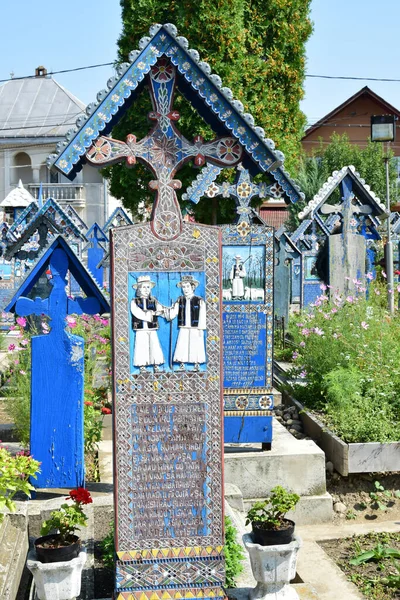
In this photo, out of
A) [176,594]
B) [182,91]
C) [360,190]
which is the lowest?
[176,594]

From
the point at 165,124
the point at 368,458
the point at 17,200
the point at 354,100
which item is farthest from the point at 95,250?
the point at 354,100

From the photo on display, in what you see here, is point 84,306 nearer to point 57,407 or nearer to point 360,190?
point 57,407

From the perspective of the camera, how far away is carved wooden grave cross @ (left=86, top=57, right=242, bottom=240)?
200 inches

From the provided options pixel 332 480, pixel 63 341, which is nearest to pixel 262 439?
pixel 332 480

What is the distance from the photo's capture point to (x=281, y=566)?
497 centimetres

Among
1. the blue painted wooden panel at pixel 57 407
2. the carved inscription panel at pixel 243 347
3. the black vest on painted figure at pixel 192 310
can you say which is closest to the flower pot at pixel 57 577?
the black vest on painted figure at pixel 192 310

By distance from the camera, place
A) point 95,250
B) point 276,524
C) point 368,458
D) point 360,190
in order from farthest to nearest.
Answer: point 95,250
point 360,190
point 368,458
point 276,524

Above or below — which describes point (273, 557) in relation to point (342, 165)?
below

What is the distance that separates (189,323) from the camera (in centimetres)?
503

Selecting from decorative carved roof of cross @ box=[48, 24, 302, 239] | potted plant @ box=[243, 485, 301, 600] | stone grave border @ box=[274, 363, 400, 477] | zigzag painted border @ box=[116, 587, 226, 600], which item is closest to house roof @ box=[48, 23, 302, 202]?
Answer: decorative carved roof of cross @ box=[48, 24, 302, 239]

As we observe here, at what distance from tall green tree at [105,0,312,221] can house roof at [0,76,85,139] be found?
21182mm

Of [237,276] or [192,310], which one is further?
[237,276]

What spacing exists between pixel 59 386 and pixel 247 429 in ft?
7.38

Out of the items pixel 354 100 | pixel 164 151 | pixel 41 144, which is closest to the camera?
pixel 164 151
